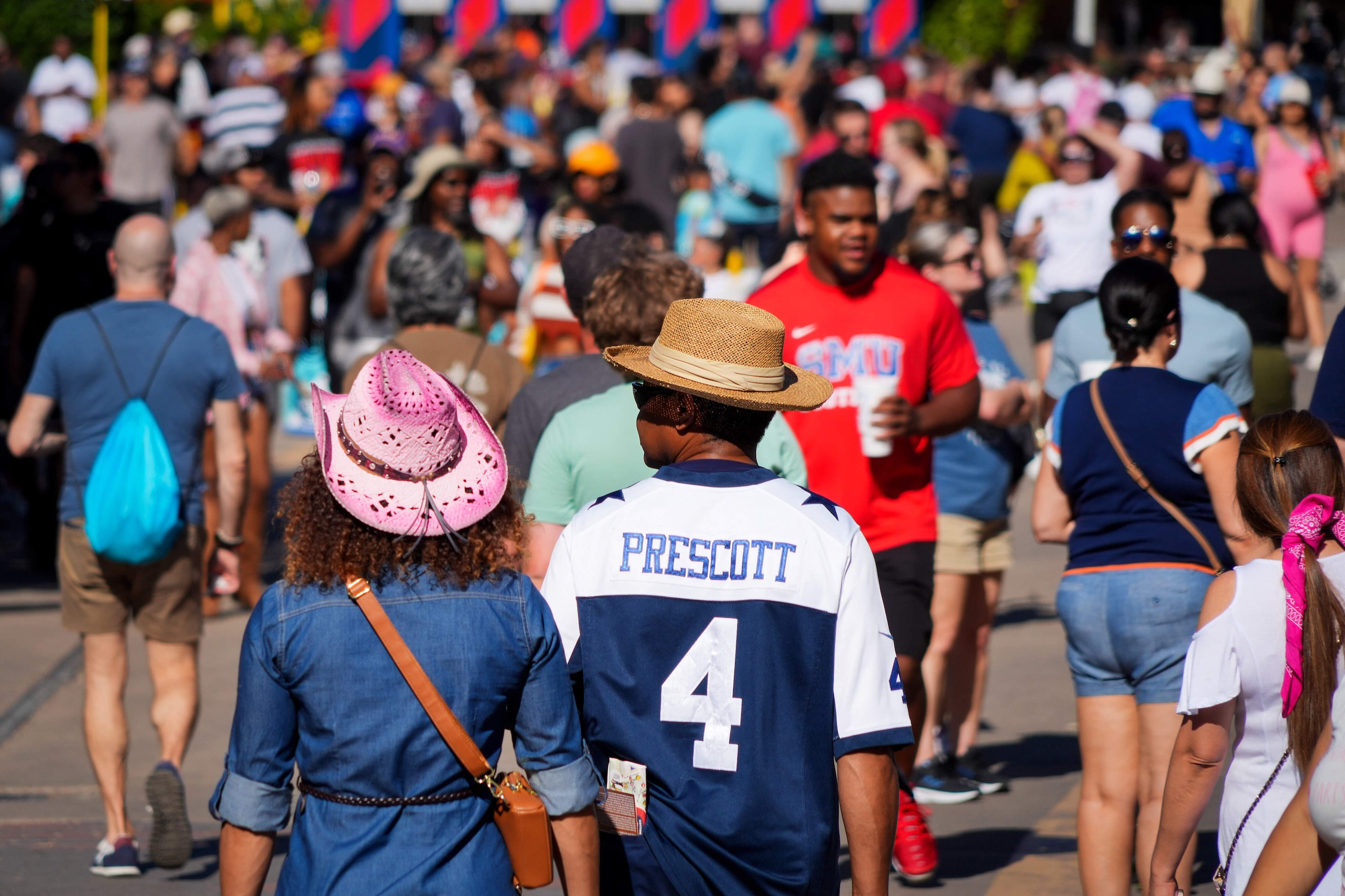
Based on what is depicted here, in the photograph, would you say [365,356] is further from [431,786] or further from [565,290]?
[431,786]

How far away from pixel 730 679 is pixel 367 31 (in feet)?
105

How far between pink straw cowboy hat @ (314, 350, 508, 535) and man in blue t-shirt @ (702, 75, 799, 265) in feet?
38.2

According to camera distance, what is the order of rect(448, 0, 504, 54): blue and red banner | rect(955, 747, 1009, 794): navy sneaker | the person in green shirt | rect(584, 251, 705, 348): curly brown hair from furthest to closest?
1. rect(448, 0, 504, 54): blue and red banner
2. rect(955, 747, 1009, 794): navy sneaker
3. rect(584, 251, 705, 348): curly brown hair
4. the person in green shirt

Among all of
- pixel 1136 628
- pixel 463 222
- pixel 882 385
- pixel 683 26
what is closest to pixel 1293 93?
pixel 463 222

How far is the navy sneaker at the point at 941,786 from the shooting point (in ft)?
20.1

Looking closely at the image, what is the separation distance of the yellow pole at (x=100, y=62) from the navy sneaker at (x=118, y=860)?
54.2 ft

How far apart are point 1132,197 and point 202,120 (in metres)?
14.5

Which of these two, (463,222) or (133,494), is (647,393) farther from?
(463,222)

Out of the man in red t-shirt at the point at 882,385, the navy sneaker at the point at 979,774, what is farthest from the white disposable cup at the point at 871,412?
the navy sneaker at the point at 979,774

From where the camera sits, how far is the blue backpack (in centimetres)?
530

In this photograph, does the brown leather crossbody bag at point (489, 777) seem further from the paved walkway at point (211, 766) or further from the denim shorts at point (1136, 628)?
the paved walkway at point (211, 766)

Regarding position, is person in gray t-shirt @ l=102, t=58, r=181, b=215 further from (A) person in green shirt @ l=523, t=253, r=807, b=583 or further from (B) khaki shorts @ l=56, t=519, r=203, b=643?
(A) person in green shirt @ l=523, t=253, r=807, b=583

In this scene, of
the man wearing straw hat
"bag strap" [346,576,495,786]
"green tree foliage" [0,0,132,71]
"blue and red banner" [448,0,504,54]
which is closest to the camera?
"bag strap" [346,576,495,786]

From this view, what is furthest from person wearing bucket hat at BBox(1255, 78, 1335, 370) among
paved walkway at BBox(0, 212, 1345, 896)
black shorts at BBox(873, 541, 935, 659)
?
black shorts at BBox(873, 541, 935, 659)
